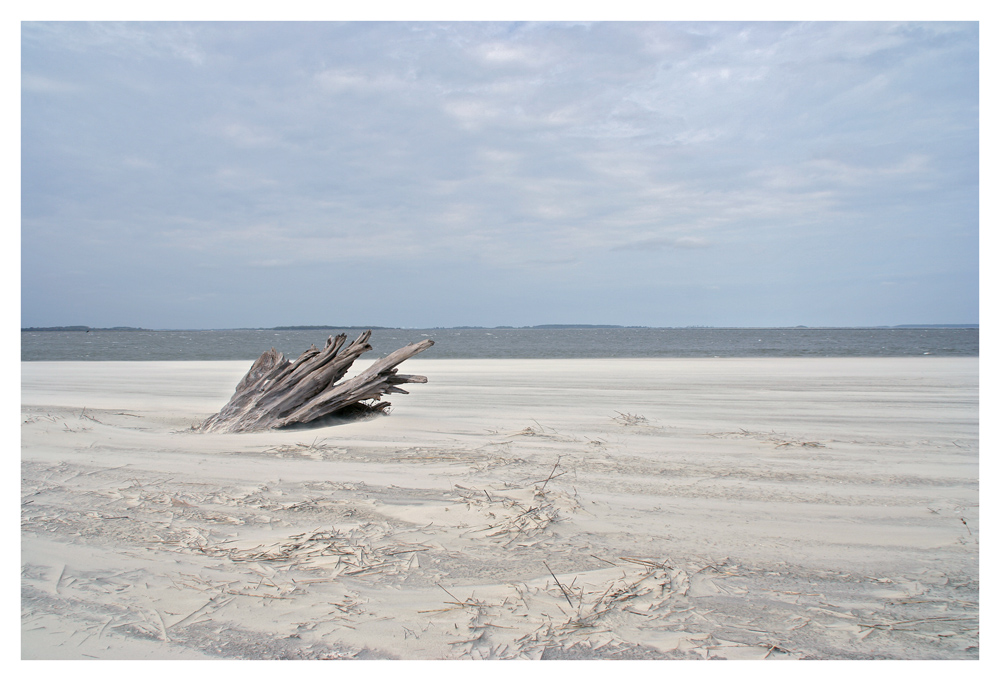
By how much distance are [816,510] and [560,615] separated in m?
2.21

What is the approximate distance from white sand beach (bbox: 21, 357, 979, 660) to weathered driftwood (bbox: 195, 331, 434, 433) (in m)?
0.44

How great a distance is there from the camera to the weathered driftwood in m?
6.64

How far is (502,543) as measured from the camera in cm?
316

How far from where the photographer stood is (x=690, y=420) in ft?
23.4

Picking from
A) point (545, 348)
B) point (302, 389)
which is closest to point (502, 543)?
point (302, 389)

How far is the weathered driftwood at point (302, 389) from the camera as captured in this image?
21.8 feet

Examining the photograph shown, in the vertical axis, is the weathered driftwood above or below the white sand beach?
above

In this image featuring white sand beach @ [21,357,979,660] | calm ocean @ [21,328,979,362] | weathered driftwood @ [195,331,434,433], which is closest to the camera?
white sand beach @ [21,357,979,660]

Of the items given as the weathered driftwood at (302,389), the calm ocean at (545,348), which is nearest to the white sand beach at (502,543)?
the weathered driftwood at (302,389)

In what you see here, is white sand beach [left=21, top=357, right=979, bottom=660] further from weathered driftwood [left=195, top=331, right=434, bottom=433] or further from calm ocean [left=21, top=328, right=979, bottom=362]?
Result: calm ocean [left=21, top=328, right=979, bottom=362]

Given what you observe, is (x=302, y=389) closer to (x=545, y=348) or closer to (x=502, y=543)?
(x=502, y=543)

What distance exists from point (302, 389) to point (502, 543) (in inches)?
178

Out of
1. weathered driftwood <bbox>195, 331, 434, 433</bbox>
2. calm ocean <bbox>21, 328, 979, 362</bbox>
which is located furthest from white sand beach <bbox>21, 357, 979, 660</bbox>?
calm ocean <bbox>21, 328, 979, 362</bbox>
